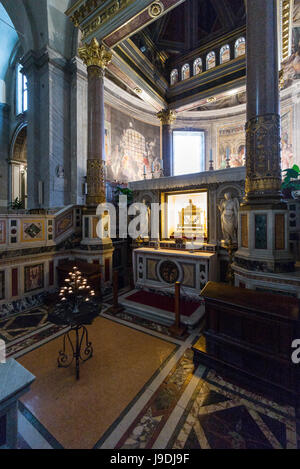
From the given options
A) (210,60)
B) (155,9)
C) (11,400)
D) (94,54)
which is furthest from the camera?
(210,60)

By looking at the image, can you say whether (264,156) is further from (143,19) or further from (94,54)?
(94,54)

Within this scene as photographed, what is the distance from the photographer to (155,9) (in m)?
5.82

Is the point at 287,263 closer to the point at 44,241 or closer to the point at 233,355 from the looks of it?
the point at 233,355

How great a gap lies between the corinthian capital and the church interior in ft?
0.12

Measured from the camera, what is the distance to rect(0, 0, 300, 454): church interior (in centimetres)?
239

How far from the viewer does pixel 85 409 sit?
2.40 meters

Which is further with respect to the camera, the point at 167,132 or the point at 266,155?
the point at 167,132

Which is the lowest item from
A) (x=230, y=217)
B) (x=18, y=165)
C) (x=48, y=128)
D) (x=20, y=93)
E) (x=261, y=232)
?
(x=261, y=232)

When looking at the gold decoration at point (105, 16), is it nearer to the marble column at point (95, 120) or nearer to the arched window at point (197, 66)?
the marble column at point (95, 120)

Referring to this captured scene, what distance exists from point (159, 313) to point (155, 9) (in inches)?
324

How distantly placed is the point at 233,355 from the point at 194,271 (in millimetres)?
2730

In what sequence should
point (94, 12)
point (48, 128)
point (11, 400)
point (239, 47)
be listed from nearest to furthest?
point (11, 400)
point (94, 12)
point (239, 47)
point (48, 128)

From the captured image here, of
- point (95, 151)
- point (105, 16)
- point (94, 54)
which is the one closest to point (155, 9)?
point (105, 16)
